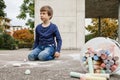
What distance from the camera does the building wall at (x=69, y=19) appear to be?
1145 cm

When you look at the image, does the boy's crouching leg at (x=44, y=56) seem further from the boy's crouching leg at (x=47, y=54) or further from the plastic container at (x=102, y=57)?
the plastic container at (x=102, y=57)

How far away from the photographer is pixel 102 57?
3.92 m

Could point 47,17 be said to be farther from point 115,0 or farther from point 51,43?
point 115,0

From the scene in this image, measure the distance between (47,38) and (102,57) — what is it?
189 centimetres

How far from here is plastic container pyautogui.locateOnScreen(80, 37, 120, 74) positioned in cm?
387

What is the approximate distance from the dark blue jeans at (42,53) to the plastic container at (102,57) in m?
1.30

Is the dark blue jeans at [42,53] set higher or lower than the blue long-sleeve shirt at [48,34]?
lower

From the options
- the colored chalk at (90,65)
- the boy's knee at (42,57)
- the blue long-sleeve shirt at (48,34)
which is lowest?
the boy's knee at (42,57)

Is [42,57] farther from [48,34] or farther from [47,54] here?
[48,34]

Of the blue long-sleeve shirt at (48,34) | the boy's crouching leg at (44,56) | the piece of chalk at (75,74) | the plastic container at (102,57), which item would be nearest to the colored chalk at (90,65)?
the plastic container at (102,57)

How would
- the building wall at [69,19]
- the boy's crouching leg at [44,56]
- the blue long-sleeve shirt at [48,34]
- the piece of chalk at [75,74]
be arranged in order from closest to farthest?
the piece of chalk at [75,74] → the boy's crouching leg at [44,56] → the blue long-sleeve shirt at [48,34] → the building wall at [69,19]

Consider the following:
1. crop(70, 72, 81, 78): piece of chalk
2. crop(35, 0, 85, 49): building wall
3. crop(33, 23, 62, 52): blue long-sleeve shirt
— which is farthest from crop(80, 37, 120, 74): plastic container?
crop(35, 0, 85, 49): building wall

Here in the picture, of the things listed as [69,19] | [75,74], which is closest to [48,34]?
[75,74]

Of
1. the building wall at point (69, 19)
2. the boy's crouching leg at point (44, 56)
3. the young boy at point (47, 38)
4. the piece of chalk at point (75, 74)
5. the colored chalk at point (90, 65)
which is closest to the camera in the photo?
the piece of chalk at point (75, 74)
